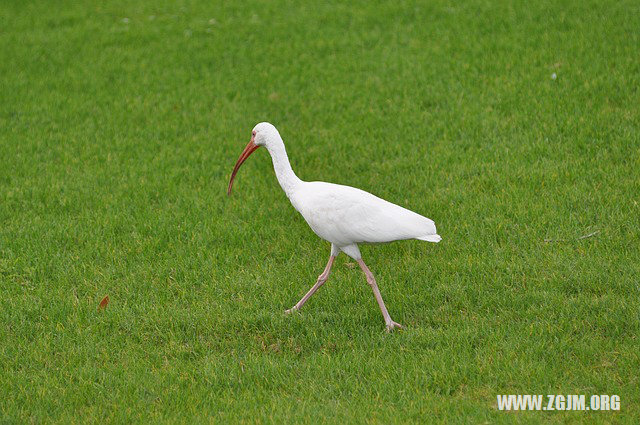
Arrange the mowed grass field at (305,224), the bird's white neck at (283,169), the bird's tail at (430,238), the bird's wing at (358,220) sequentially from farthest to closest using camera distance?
the bird's white neck at (283,169) → the bird's wing at (358,220) → the bird's tail at (430,238) → the mowed grass field at (305,224)

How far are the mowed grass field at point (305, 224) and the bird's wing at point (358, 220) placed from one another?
62 centimetres

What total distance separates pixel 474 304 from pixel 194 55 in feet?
20.6

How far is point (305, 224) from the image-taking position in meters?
6.93

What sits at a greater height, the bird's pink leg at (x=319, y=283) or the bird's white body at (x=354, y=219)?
the bird's white body at (x=354, y=219)

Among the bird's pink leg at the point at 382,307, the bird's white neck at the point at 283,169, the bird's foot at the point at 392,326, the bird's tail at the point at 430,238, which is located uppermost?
the bird's white neck at the point at 283,169

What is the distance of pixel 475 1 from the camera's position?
10945 millimetres

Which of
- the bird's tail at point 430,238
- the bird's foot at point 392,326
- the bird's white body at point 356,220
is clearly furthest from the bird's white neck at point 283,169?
the bird's foot at point 392,326

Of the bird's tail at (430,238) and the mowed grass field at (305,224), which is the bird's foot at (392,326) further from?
the bird's tail at (430,238)

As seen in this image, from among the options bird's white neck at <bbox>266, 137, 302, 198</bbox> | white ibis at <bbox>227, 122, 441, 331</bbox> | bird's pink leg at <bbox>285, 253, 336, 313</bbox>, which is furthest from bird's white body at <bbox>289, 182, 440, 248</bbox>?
bird's pink leg at <bbox>285, 253, 336, 313</bbox>

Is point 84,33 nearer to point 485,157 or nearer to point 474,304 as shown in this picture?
point 485,157

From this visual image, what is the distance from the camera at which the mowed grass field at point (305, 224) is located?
483 cm

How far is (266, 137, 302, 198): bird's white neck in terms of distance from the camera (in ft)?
18.3

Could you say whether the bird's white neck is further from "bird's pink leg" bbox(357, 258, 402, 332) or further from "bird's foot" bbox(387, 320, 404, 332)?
"bird's foot" bbox(387, 320, 404, 332)

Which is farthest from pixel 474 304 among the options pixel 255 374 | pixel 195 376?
pixel 195 376
